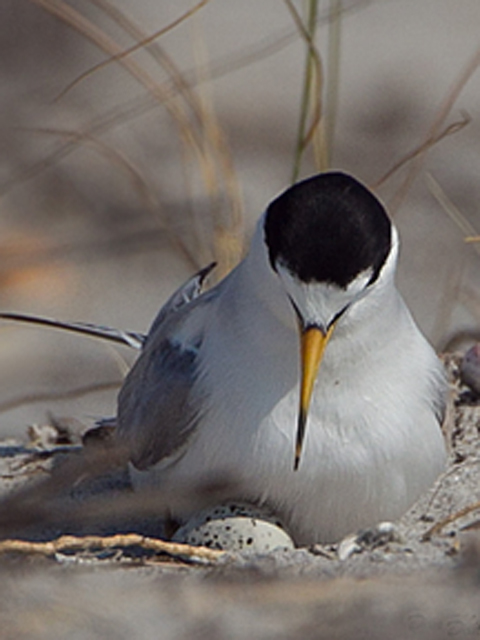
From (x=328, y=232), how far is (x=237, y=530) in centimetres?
76

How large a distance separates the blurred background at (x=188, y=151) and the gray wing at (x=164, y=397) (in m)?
1.05

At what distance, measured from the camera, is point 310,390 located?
355 centimetres

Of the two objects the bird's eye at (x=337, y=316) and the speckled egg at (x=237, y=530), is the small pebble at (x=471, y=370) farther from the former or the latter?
the bird's eye at (x=337, y=316)

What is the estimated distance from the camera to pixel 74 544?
3553 mm

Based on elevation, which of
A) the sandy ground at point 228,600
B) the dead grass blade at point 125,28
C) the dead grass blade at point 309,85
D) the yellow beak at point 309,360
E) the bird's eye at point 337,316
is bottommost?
the sandy ground at point 228,600

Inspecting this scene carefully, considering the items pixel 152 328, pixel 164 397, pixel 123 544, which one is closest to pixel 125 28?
pixel 152 328

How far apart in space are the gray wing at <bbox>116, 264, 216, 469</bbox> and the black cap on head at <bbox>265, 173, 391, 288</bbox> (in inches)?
19.9

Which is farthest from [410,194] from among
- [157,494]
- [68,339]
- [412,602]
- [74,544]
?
[412,602]

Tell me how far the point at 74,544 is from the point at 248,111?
3909 mm

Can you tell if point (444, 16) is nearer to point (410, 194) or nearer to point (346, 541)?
point (410, 194)

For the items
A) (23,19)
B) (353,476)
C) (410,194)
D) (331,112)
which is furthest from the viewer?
(23,19)

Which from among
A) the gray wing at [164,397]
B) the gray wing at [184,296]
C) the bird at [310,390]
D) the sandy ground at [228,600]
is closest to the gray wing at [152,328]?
the gray wing at [184,296]

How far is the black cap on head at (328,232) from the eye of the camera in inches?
139

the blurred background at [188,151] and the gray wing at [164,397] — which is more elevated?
the blurred background at [188,151]
